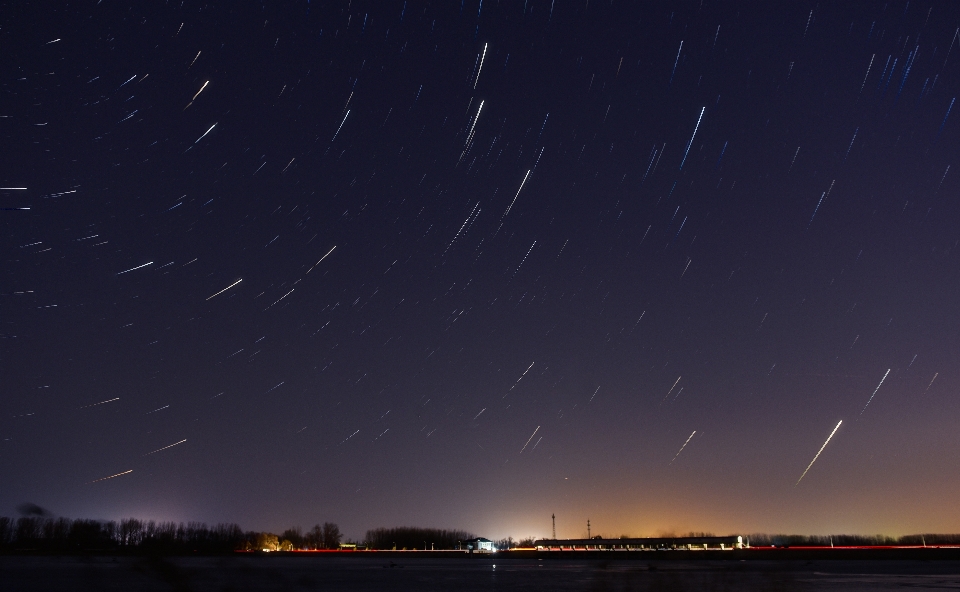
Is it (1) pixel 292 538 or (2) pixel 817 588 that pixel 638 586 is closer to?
(2) pixel 817 588

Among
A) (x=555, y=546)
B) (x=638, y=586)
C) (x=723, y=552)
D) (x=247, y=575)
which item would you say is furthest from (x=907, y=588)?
(x=555, y=546)

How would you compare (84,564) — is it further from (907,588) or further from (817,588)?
(907,588)

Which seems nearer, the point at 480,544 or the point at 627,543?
the point at 627,543

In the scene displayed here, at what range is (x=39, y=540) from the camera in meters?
6.30

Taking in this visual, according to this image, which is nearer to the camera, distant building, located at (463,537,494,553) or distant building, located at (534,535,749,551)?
distant building, located at (534,535,749,551)

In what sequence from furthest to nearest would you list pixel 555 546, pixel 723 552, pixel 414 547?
pixel 414 547
pixel 555 546
pixel 723 552

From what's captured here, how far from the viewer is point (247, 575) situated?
5672 millimetres

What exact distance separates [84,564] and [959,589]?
37737 millimetres

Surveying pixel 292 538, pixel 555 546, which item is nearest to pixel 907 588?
pixel 555 546

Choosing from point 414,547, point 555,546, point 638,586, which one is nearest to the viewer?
point 638,586

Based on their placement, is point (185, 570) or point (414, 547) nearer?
point (185, 570)

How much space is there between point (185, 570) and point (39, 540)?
1779mm

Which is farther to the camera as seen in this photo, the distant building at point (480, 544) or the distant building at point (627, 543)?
the distant building at point (480, 544)

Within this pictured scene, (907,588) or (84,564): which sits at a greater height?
(84,564)
